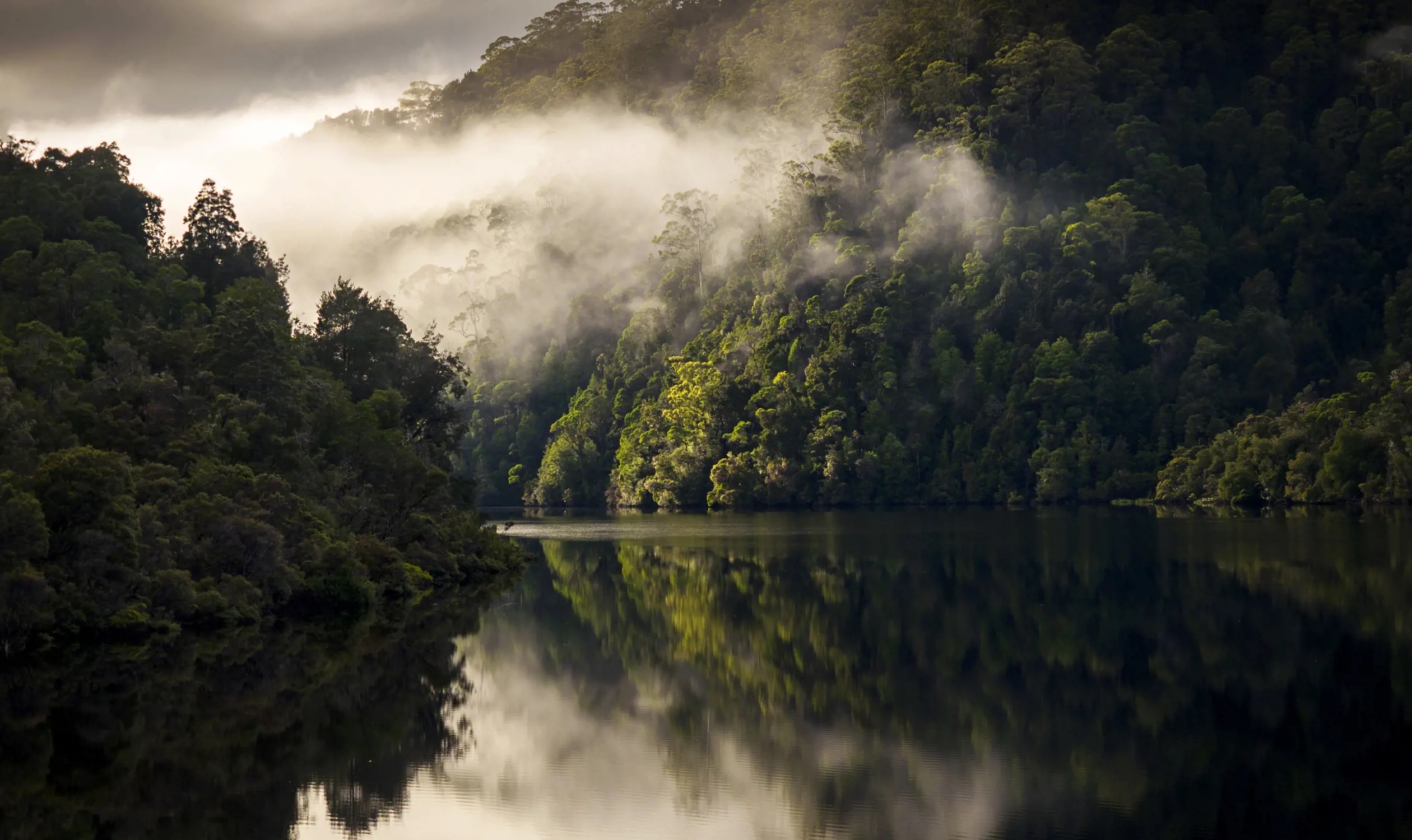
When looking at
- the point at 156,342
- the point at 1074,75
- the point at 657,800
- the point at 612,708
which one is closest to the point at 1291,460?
the point at 1074,75

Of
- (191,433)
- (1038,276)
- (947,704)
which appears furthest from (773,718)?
(1038,276)

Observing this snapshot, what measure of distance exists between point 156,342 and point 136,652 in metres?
22.4

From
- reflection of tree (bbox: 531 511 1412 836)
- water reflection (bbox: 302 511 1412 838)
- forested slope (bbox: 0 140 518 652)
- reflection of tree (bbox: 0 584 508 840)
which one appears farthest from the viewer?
forested slope (bbox: 0 140 518 652)

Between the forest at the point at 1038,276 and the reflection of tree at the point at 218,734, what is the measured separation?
94.8 m

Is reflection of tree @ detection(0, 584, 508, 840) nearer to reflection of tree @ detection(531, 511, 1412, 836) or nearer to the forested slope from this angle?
the forested slope

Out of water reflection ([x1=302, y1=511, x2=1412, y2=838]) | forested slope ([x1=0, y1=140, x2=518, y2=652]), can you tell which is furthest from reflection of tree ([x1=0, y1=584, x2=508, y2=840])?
forested slope ([x1=0, y1=140, x2=518, y2=652])

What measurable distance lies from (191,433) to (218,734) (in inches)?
983

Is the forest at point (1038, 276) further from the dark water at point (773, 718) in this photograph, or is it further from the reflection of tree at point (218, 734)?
the reflection of tree at point (218, 734)

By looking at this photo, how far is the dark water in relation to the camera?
2370cm

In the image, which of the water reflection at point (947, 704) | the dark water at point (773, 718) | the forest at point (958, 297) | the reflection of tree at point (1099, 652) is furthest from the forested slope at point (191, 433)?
the reflection of tree at point (1099, 652)

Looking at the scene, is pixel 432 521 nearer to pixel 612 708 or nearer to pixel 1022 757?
pixel 612 708

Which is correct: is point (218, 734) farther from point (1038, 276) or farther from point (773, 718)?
point (1038, 276)

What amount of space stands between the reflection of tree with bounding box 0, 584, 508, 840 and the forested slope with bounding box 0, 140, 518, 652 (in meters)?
3.04

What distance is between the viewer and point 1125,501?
428 feet
